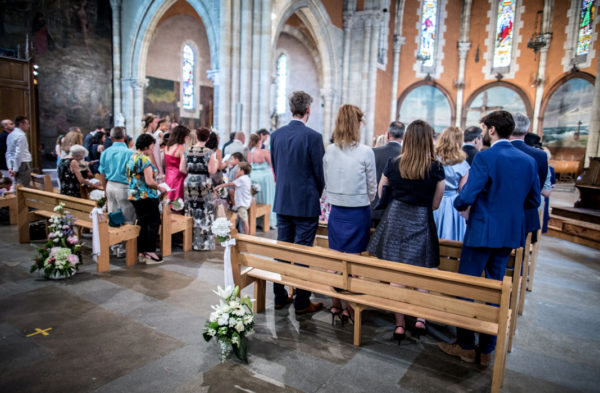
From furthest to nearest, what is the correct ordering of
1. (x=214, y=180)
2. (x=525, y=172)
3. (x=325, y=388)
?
(x=214, y=180) → (x=525, y=172) → (x=325, y=388)

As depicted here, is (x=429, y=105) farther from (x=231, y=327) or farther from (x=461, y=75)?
(x=231, y=327)

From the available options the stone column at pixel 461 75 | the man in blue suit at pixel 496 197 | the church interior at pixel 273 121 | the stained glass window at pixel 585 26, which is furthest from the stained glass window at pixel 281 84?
the man in blue suit at pixel 496 197

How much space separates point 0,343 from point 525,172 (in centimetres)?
388

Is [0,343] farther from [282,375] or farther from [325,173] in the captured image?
[325,173]

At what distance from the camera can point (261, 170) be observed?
661cm

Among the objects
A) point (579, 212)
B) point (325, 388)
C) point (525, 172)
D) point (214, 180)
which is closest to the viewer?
point (325, 388)

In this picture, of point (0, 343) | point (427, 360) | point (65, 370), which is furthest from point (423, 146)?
point (0, 343)

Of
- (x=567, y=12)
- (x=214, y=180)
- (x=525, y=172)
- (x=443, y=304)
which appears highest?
(x=567, y=12)

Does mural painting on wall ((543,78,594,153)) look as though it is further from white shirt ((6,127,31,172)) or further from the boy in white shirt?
white shirt ((6,127,31,172))

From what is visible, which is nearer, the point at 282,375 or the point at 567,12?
the point at 282,375

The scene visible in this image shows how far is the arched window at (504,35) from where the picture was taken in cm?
2016

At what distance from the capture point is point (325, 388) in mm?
2289

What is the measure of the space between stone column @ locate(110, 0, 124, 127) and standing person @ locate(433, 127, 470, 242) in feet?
46.0

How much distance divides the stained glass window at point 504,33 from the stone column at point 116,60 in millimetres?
19013
